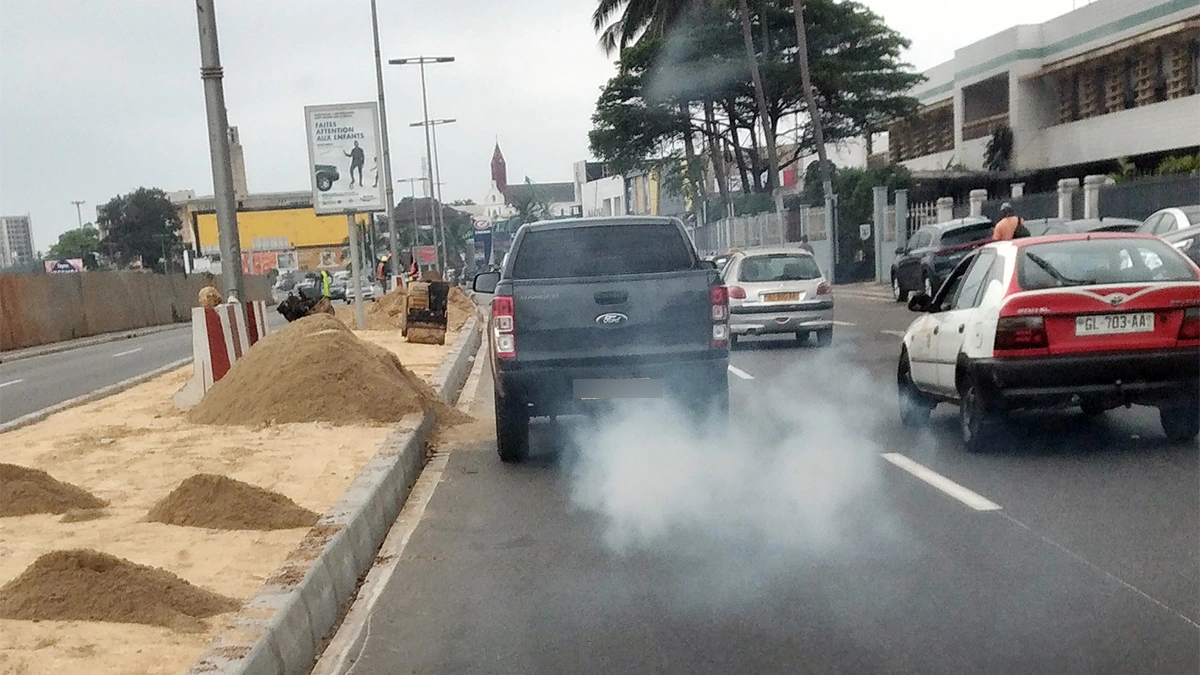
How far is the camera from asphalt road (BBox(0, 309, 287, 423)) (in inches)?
712

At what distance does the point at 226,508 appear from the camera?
733 cm

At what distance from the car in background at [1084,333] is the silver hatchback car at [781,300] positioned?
9549 mm

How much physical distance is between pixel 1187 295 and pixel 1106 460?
1.20 m

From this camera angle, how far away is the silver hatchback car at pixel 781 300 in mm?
18812

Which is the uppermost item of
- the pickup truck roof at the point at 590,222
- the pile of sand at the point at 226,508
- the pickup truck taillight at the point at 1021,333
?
the pickup truck roof at the point at 590,222

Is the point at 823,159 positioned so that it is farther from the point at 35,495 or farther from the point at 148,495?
the point at 35,495

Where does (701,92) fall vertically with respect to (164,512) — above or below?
above

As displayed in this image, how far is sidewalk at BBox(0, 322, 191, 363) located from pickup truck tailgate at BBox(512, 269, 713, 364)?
80.6 feet

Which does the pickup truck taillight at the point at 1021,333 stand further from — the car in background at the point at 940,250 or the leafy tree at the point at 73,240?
the leafy tree at the point at 73,240

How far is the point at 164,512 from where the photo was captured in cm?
746

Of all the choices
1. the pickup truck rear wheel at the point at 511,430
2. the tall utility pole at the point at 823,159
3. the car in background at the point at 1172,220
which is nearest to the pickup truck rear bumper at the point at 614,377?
the pickup truck rear wheel at the point at 511,430

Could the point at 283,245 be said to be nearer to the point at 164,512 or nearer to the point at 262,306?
the point at 262,306

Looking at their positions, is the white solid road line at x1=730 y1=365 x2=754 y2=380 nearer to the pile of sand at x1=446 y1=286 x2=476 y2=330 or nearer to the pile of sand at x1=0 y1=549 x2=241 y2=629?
the pile of sand at x1=0 y1=549 x2=241 y2=629

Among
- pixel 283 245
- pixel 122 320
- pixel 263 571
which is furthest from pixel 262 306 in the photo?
pixel 283 245
